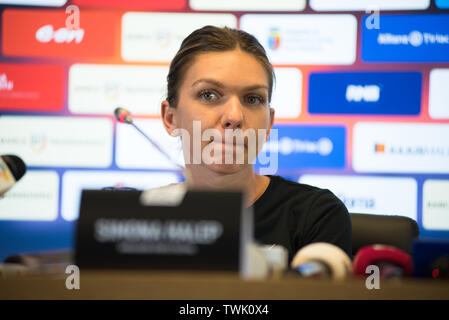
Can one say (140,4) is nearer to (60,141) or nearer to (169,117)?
(60,141)

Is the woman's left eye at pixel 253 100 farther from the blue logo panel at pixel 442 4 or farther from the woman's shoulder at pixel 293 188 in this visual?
the blue logo panel at pixel 442 4

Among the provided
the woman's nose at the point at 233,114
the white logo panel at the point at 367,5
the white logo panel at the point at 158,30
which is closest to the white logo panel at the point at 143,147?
the white logo panel at the point at 158,30

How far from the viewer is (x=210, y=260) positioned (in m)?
0.49

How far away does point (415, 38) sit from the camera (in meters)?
2.34

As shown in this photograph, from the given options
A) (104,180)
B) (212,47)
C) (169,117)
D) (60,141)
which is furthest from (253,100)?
(60,141)

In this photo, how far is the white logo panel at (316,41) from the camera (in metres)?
2.36

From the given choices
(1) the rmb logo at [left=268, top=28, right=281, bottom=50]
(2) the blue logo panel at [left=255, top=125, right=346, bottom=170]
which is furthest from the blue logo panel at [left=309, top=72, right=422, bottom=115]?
(1) the rmb logo at [left=268, top=28, right=281, bottom=50]

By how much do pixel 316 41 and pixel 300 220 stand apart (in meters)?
1.46

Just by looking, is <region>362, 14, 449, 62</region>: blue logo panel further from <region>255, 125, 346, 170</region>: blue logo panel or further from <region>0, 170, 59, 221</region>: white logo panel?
<region>0, 170, 59, 221</region>: white logo panel

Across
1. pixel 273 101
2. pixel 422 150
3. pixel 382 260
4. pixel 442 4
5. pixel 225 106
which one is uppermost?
pixel 442 4

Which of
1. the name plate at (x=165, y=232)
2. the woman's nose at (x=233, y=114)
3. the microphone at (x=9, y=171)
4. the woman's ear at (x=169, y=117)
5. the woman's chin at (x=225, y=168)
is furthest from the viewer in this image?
the woman's ear at (x=169, y=117)

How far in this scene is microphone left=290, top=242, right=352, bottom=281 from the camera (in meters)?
0.52

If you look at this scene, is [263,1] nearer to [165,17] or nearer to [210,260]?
[165,17]

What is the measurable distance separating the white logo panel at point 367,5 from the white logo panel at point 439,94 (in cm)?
33
